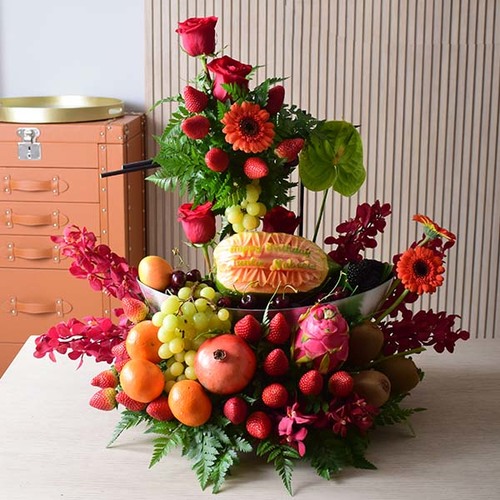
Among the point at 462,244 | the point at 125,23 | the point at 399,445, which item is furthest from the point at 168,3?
the point at 399,445

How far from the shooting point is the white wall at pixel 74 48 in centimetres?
333

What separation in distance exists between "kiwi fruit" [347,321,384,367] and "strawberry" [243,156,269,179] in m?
0.25

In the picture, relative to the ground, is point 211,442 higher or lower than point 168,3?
lower

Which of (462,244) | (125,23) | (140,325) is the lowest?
(462,244)

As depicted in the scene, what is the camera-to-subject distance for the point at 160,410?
1243 millimetres

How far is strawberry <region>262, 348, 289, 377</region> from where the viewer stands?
1.21 metres

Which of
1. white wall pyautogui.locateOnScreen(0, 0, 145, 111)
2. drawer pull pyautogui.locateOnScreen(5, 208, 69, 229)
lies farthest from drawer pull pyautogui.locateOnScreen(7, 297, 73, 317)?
white wall pyautogui.locateOnScreen(0, 0, 145, 111)

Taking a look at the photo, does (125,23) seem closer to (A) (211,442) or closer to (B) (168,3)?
(B) (168,3)

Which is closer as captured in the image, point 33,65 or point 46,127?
point 46,127

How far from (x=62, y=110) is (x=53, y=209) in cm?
32

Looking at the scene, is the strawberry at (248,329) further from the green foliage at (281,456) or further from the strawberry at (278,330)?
the green foliage at (281,456)

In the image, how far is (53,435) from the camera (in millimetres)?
1315

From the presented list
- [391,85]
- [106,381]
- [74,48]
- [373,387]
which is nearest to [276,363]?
[373,387]

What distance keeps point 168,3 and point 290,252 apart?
2.15 m
